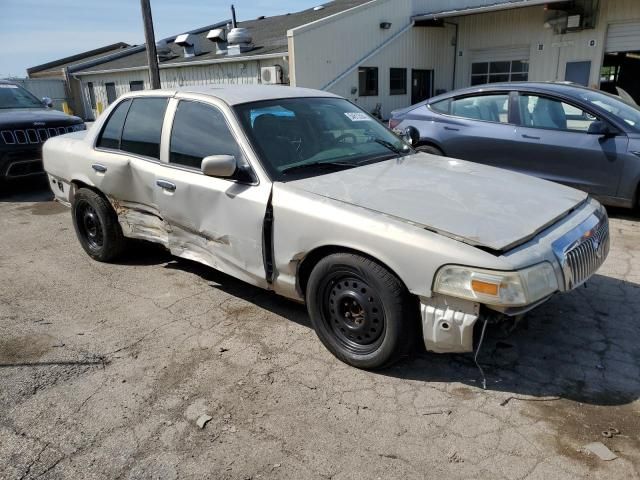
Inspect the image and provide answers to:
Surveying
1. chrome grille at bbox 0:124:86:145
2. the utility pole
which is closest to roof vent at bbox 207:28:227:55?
the utility pole

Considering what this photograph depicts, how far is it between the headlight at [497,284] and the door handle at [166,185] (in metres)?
2.25

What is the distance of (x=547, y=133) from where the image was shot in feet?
19.6

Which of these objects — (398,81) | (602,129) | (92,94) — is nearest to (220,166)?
(602,129)

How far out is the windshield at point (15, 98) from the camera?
9055mm

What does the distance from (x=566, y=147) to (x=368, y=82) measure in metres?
12.8

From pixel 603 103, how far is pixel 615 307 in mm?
3206

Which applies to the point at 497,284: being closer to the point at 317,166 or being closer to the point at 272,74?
the point at 317,166

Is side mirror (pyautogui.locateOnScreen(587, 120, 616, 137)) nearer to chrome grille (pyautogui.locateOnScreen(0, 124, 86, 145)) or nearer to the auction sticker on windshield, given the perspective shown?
the auction sticker on windshield

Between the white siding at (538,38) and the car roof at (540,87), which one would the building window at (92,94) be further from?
the car roof at (540,87)

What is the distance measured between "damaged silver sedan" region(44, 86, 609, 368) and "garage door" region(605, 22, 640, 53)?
1379 centimetres

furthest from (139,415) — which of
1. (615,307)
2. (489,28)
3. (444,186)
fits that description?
(489,28)

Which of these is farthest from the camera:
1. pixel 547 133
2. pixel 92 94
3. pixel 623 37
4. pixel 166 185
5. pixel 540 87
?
pixel 92 94

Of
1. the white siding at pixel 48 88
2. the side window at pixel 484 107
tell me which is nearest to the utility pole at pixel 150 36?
the side window at pixel 484 107

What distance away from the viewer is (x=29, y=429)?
267cm
